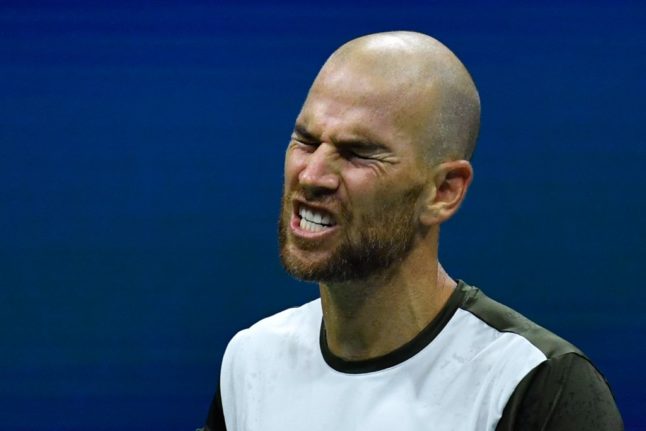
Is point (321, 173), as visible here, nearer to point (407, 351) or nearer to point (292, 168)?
point (292, 168)

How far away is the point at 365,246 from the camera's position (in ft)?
3.86

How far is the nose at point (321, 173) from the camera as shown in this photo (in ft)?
3.80

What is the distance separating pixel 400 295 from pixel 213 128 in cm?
60

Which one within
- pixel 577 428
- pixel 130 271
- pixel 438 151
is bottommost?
pixel 130 271

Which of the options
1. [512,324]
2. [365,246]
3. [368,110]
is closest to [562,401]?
[512,324]

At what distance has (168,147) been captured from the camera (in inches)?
67.7

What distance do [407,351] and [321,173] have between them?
239 mm

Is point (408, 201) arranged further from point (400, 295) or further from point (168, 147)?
point (168, 147)

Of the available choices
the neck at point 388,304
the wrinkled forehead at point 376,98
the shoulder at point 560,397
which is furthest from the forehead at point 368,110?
the shoulder at point 560,397

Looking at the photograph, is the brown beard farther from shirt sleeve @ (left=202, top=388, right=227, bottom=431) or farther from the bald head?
shirt sleeve @ (left=202, top=388, right=227, bottom=431)

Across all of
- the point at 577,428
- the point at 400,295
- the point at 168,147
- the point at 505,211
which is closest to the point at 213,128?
the point at 168,147

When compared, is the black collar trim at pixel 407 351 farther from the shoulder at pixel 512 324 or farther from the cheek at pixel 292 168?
the cheek at pixel 292 168

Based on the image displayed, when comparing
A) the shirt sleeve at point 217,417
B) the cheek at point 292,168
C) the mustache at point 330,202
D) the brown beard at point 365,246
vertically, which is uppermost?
the cheek at point 292,168

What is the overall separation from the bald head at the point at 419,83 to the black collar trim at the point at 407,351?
178 mm
